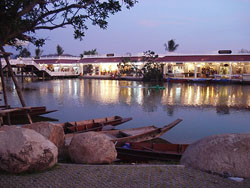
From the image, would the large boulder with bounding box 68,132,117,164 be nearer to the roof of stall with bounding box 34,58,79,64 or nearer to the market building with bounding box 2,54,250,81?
the market building with bounding box 2,54,250,81

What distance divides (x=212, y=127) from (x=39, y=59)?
59935 millimetres

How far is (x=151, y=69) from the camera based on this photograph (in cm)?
4481

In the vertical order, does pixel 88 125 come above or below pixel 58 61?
below

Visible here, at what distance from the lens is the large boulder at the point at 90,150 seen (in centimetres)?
629

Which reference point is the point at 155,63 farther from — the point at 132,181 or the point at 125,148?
the point at 132,181

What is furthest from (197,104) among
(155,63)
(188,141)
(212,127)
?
(155,63)

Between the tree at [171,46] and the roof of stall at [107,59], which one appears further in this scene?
the tree at [171,46]

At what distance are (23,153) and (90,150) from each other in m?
1.74

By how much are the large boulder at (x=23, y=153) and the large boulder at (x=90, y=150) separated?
102 cm

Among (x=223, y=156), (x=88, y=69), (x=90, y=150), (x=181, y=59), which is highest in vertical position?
(x=181, y=59)

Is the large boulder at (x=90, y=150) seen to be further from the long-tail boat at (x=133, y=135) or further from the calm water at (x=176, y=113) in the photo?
the calm water at (x=176, y=113)

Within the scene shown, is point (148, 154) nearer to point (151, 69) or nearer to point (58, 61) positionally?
point (151, 69)


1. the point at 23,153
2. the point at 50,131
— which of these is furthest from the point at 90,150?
the point at 23,153

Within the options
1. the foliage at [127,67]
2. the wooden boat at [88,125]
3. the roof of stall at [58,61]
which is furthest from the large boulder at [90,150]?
the roof of stall at [58,61]
